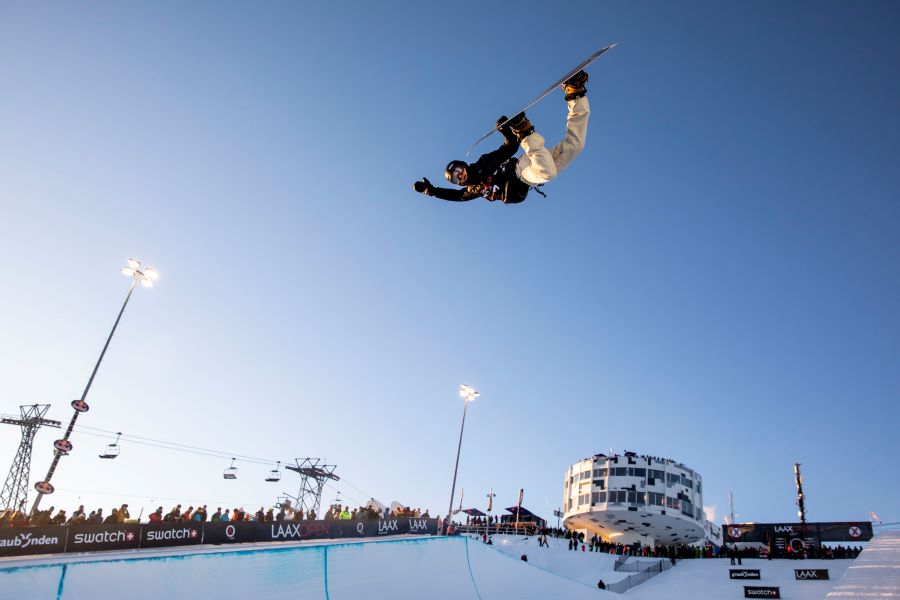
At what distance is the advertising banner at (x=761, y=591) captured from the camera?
98.9 feet

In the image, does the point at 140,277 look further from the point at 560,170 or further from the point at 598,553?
the point at 598,553

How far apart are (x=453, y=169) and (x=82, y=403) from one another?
53.6ft

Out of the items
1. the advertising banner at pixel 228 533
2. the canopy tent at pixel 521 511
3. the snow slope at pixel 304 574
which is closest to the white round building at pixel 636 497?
the canopy tent at pixel 521 511

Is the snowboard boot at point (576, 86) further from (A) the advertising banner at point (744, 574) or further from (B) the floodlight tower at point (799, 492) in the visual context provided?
(B) the floodlight tower at point (799, 492)

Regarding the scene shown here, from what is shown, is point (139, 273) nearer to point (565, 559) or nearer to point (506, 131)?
point (506, 131)

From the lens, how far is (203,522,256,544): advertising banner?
15.6 m

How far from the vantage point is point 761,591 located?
30609mm

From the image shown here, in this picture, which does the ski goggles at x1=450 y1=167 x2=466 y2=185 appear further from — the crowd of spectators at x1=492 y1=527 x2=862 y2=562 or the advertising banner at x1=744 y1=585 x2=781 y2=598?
the crowd of spectators at x1=492 y1=527 x2=862 y2=562

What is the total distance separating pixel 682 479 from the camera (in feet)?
193

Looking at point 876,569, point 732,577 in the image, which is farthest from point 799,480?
point 876,569

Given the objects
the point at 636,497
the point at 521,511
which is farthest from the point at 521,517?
the point at 636,497

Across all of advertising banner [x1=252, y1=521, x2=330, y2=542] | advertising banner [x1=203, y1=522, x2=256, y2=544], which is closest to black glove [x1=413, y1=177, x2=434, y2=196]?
advertising banner [x1=203, y1=522, x2=256, y2=544]

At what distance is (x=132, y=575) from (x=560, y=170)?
424 inches

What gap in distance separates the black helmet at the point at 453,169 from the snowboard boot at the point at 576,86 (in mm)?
1387
